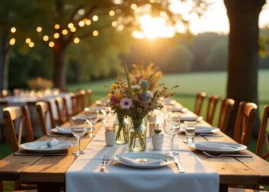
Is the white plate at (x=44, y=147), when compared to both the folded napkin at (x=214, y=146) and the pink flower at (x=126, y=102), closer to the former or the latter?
the pink flower at (x=126, y=102)

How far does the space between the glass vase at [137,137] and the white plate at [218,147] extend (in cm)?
30

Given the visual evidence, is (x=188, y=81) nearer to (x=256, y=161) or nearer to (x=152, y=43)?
(x=152, y=43)

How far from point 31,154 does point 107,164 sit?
1.77 feet

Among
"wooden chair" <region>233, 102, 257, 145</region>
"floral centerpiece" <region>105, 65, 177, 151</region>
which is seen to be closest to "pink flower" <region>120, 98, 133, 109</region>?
"floral centerpiece" <region>105, 65, 177, 151</region>

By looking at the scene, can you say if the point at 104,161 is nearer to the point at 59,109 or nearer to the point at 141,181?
the point at 141,181

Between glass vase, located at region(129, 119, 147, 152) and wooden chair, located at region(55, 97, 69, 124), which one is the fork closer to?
glass vase, located at region(129, 119, 147, 152)

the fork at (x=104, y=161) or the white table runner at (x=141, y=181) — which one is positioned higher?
the fork at (x=104, y=161)

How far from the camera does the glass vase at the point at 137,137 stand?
3197 millimetres

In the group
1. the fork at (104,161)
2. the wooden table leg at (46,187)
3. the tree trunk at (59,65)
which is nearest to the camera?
the fork at (104,161)

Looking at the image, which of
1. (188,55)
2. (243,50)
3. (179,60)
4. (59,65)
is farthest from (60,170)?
(188,55)

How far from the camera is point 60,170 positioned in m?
2.58

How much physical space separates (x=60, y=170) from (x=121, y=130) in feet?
3.25

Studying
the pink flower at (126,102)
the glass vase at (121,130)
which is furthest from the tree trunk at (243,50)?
the pink flower at (126,102)

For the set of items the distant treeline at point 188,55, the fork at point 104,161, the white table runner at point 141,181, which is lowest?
the white table runner at point 141,181
